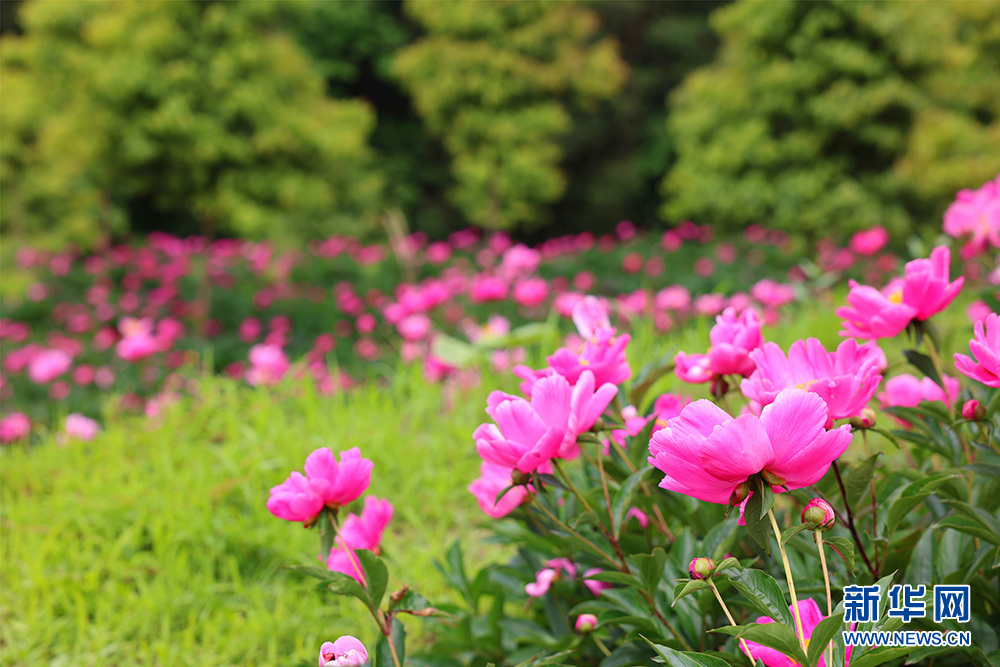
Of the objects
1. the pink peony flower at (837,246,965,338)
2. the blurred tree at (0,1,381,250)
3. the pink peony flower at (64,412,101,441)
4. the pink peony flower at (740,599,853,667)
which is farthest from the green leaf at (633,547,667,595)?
the blurred tree at (0,1,381,250)

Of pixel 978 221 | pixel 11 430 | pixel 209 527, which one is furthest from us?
pixel 11 430

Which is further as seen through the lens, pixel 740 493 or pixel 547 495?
pixel 547 495

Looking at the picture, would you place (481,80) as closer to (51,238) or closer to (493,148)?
(493,148)

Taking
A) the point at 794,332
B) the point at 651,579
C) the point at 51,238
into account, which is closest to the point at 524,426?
the point at 651,579

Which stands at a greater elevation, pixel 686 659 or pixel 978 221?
pixel 978 221

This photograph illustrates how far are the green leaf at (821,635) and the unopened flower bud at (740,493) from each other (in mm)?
97

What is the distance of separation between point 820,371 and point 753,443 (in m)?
0.21

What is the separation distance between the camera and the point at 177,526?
154 cm

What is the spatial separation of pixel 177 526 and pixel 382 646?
3.24ft

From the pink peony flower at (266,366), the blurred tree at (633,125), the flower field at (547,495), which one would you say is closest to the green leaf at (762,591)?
the flower field at (547,495)

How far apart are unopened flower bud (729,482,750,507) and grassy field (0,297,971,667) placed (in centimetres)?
61

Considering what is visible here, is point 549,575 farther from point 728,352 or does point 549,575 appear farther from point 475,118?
point 475,118

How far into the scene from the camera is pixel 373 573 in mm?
700

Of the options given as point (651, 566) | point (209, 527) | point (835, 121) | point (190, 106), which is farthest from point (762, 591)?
point (835, 121)
